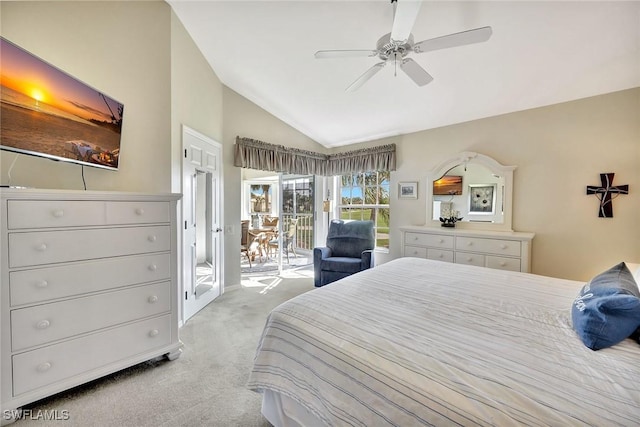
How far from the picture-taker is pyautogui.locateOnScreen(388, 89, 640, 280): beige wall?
8.57 feet

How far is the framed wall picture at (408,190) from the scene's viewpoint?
4.06m

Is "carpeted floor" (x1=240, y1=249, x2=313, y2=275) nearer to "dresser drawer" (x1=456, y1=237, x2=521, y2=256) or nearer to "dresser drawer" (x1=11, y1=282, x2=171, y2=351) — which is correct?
"dresser drawer" (x1=11, y1=282, x2=171, y2=351)

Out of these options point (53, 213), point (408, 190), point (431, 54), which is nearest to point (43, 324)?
point (53, 213)

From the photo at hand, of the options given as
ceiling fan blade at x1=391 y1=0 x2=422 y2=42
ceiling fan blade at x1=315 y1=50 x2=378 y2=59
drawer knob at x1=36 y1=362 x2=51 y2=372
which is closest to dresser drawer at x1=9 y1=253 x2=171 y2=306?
drawer knob at x1=36 y1=362 x2=51 y2=372

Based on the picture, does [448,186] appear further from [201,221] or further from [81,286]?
[81,286]

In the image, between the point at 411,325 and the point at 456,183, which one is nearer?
the point at 411,325

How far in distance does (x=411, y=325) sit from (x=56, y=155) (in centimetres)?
242

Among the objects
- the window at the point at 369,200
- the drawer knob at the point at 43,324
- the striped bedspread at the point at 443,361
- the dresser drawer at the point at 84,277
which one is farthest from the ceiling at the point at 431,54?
the drawer knob at the point at 43,324

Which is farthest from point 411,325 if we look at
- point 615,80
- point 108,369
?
point 615,80

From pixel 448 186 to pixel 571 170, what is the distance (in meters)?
1.28

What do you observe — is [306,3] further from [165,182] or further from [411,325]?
[411,325]

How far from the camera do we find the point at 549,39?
212cm

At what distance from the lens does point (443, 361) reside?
948 mm

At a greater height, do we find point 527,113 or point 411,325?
point 527,113
